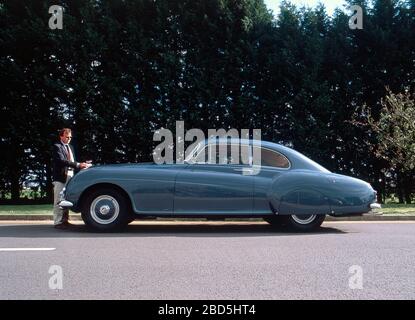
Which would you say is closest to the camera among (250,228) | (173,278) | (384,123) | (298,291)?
(298,291)

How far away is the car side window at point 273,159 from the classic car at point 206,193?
0.11m

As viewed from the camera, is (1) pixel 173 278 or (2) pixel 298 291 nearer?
(2) pixel 298 291

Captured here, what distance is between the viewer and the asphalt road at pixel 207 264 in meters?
4.17

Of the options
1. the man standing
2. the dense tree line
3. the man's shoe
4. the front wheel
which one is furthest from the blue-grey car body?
the dense tree line

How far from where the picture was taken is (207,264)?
5332 millimetres

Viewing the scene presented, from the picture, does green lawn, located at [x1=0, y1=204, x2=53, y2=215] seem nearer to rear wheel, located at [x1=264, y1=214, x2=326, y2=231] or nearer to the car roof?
the car roof

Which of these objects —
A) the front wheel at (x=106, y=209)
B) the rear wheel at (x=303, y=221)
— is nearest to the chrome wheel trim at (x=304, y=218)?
the rear wheel at (x=303, y=221)

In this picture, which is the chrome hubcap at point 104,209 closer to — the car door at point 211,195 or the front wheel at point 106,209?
the front wheel at point 106,209

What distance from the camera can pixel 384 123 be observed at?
15.0m

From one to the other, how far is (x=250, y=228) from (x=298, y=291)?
4728 millimetres

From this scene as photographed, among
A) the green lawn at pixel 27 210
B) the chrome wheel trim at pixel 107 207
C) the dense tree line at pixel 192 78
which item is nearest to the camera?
the chrome wheel trim at pixel 107 207
